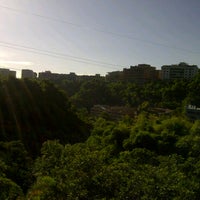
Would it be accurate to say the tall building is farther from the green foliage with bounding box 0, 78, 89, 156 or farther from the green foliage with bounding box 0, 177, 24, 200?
the green foliage with bounding box 0, 177, 24, 200

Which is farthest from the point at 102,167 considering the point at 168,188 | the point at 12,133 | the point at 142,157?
the point at 12,133

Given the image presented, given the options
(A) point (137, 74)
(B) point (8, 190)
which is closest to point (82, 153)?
(B) point (8, 190)

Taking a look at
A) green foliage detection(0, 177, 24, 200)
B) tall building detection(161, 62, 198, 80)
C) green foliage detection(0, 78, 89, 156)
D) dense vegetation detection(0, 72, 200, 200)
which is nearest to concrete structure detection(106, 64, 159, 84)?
tall building detection(161, 62, 198, 80)

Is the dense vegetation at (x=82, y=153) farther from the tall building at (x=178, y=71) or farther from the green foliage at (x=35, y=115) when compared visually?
the tall building at (x=178, y=71)

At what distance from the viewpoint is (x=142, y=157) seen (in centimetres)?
1475

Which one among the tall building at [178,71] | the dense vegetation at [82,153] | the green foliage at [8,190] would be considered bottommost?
the green foliage at [8,190]

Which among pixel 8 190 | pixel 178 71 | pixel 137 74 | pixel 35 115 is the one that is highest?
pixel 178 71

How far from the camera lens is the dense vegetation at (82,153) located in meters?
7.93

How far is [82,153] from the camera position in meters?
9.09

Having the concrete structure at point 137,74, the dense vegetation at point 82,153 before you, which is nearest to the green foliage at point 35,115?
the dense vegetation at point 82,153

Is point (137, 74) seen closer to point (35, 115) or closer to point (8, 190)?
point (35, 115)

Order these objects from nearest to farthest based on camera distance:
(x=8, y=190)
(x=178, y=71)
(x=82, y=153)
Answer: (x=82, y=153)
(x=8, y=190)
(x=178, y=71)

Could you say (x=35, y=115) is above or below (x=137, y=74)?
below

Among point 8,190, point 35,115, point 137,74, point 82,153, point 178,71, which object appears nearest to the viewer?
point 82,153
